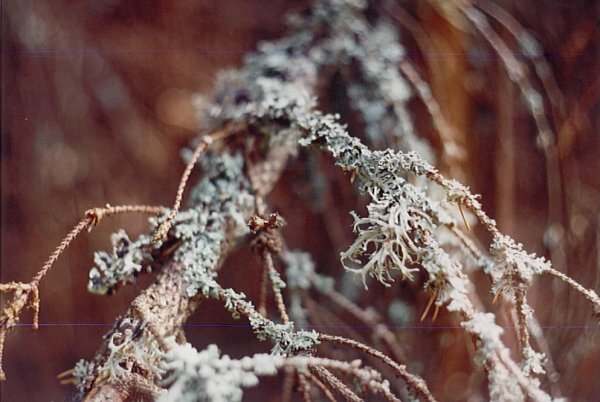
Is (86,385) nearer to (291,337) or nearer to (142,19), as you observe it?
(291,337)

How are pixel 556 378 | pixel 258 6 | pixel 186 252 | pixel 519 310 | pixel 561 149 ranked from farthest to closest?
pixel 258 6
pixel 561 149
pixel 556 378
pixel 186 252
pixel 519 310

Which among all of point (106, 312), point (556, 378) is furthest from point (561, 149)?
point (106, 312)

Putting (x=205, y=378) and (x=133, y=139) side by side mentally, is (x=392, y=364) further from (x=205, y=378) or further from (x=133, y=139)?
(x=133, y=139)

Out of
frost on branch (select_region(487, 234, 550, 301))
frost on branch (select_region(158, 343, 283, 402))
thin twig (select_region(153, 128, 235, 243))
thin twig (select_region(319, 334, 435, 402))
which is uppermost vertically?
thin twig (select_region(153, 128, 235, 243))

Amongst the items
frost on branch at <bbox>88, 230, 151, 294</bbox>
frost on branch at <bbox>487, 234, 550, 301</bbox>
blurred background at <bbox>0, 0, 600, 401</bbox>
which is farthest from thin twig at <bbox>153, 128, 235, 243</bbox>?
blurred background at <bbox>0, 0, 600, 401</bbox>

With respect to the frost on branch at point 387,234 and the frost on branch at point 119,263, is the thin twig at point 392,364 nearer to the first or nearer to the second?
the frost on branch at point 387,234

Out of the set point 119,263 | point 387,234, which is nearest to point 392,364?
point 387,234

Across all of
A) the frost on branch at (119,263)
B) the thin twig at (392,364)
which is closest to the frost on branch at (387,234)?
the thin twig at (392,364)

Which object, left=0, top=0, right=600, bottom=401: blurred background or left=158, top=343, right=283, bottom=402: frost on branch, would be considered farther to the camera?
left=0, top=0, right=600, bottom=401: blurred background

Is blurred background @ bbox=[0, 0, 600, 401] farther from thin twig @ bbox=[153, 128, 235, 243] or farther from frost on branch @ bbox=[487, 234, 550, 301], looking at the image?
frost on branch @ bbox=[487, 234, 550, 301]
